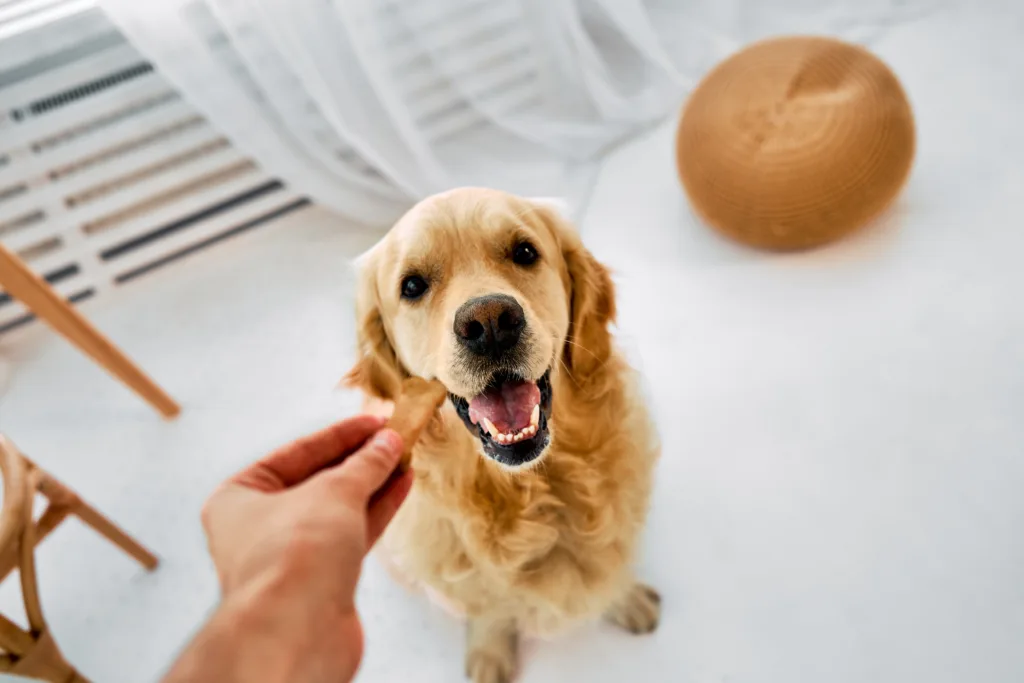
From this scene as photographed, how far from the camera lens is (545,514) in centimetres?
103

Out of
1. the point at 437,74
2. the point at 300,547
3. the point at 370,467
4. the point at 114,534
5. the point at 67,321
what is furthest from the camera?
the point at 437,74

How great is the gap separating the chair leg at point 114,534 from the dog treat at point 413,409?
30.2 inches

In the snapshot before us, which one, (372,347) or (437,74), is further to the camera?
(437,74)

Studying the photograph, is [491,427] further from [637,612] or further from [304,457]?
[637,612]

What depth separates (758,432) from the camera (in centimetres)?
145

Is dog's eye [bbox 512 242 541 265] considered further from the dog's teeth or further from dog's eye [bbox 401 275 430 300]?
the dog's teeth

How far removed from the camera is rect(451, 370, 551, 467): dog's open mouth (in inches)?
34.1

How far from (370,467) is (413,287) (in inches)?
16.0

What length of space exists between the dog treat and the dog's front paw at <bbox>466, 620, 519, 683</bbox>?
553 millimetres

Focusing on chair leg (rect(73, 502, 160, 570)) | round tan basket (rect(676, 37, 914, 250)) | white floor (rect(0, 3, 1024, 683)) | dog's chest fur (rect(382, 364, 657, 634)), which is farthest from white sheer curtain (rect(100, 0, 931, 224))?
dog's chest fur (rect(382, 364, 657, 634))

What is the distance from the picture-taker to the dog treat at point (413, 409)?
781 mm

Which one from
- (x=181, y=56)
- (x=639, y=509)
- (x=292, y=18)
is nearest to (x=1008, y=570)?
(x=639, y=509)

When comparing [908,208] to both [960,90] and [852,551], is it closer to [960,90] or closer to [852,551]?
[960,90]

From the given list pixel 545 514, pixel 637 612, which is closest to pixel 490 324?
pixel 545 514
